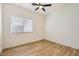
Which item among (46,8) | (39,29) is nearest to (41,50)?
(39,29)

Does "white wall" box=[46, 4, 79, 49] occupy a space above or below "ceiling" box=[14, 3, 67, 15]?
below

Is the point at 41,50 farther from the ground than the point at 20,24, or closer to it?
closer to it

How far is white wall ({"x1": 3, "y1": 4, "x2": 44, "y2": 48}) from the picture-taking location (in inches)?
45.8

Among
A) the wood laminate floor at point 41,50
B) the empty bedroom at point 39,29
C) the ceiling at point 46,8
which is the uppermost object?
the ceiling at point 46,8

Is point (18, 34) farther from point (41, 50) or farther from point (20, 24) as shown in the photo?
point (41, 50)

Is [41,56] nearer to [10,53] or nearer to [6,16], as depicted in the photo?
[10,53]

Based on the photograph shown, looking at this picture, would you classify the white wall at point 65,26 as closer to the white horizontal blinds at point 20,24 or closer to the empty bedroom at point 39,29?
the empty bedroom at point 39,29

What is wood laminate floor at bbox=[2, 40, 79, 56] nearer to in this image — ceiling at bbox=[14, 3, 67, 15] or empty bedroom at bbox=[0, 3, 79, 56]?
empty bedroom at bbox=[0, 3, 79, 56]

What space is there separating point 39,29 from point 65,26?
1.25 feet

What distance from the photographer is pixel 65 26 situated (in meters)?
1.26

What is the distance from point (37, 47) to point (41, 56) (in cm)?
15

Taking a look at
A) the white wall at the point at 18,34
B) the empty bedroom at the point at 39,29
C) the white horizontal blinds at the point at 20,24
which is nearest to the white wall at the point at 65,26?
the empty bedroom at the point at 39,29

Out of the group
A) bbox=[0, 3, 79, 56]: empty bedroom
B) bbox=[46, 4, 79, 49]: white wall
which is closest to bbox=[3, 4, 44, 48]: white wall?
bbox=[0, 3, 79, 56]: empty bedroom

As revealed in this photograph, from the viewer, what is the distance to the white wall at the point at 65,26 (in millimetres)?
1211
